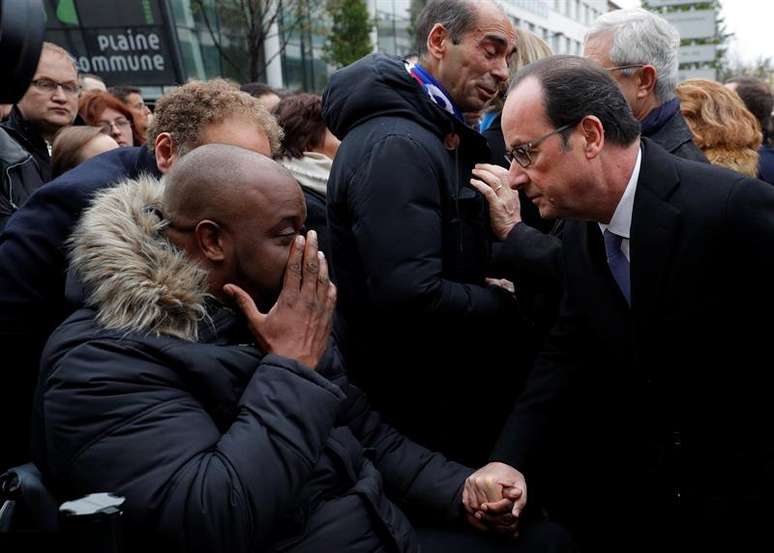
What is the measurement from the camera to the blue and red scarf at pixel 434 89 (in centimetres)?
296

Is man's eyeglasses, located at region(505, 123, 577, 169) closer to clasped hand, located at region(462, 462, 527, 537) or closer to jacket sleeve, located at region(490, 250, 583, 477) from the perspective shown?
jacket sleeve, located at region(490, 250, 583, 477)

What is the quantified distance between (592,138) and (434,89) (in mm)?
876

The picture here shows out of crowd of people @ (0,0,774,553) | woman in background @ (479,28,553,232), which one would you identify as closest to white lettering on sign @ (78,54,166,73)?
woman in background @ (479,28,553,232)

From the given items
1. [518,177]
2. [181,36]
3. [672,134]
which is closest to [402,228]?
[518,177]

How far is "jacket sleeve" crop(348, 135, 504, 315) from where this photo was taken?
2.66 m

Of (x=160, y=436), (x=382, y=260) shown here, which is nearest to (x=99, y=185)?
(x=382, y=260)

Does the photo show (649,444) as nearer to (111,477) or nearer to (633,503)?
(633,503)

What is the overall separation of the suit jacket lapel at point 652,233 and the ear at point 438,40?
108 centimetres

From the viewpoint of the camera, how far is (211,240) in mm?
2021

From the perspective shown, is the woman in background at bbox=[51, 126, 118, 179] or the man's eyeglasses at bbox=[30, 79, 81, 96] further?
the man's eyeglasses at bbox=[30, 79, 81, 96]

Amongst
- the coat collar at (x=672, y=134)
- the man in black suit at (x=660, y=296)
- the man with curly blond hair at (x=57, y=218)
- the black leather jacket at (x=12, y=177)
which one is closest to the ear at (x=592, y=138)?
the man in black suit at (x=660, y=296)

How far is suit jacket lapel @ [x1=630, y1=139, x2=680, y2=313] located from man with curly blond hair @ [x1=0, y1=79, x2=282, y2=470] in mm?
1250

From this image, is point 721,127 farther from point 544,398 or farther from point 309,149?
point 309,149

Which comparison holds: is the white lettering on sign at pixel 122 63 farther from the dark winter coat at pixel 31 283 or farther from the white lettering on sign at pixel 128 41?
the dark winter coat at pixel 31 283
